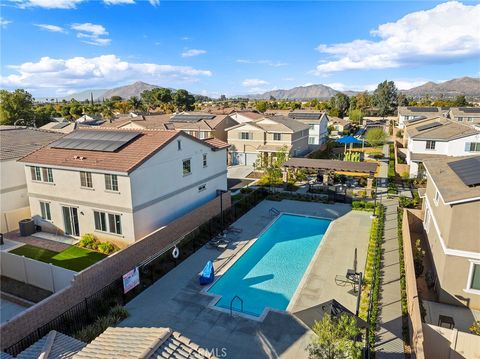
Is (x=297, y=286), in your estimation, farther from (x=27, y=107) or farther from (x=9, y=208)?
(x=27, y=107)

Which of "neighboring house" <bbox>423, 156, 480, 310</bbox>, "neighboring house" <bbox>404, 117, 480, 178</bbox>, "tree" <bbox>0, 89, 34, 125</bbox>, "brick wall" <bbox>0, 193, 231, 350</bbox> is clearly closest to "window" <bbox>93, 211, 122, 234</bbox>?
"brick wall" <bbox>0, 193, 231, 350</bbox>

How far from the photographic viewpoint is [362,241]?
957 inches

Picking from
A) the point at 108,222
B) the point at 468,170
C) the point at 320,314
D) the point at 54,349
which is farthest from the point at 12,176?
the point at 468,170

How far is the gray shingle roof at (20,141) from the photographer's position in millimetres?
26473

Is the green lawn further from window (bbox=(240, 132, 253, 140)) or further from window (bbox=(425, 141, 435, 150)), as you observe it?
window (bbox=(425, 141, 435, 150))

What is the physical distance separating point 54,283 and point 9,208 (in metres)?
12.9

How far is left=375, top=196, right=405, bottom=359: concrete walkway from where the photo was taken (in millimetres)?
13453

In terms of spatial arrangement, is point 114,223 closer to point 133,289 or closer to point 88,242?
point 88,242

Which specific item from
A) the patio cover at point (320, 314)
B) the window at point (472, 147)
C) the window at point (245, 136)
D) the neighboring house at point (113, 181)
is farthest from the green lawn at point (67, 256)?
the window at point (472, 147)

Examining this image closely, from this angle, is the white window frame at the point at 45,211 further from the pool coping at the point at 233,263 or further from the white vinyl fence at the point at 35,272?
the pool coping at the point at 233,263

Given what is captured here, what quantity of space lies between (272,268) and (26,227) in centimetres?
1788

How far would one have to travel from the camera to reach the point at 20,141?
28.8 m

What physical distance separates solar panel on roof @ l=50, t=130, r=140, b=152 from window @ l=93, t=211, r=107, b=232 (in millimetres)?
4280

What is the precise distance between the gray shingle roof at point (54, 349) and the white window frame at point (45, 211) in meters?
15.7
